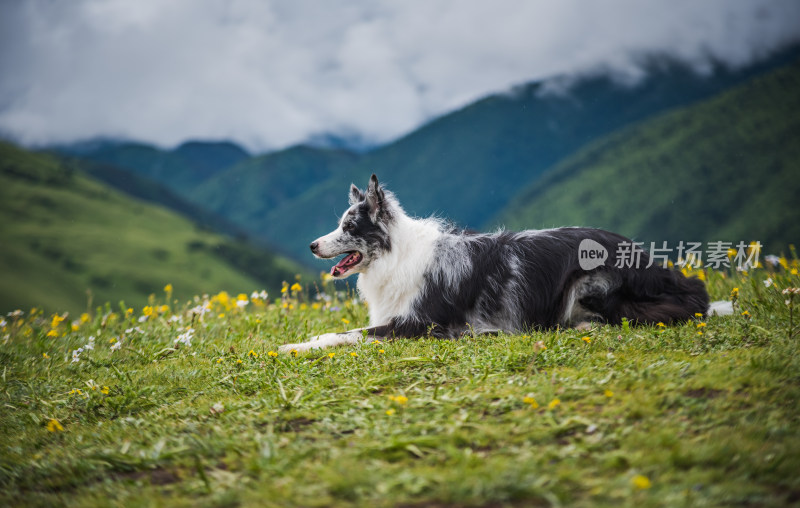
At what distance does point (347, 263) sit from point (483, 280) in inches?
72.6

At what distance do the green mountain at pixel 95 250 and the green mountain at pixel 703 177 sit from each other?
52.7 metres

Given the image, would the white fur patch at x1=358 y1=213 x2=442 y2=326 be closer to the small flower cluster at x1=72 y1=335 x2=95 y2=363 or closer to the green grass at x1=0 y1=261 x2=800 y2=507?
the green grass at x1=0 y1=261 x2=800 y2=507

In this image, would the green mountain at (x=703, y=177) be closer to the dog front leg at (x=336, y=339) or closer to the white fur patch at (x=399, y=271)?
the white fur patch at (x=399, y=271)

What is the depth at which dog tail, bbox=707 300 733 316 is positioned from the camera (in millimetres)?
7032

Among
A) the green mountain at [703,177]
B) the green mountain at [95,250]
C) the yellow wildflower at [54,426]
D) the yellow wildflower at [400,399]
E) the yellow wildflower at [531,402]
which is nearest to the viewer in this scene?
the yellow wildflower at [531,402]

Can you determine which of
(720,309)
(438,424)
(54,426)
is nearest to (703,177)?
(720,309)

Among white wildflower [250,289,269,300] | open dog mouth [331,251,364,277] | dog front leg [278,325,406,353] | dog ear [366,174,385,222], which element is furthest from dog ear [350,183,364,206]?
white wildflower [250,289,269,300]

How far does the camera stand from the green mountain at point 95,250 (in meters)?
97.1

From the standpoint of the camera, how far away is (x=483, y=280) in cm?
755

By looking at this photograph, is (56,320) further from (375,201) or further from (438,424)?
(438,424)

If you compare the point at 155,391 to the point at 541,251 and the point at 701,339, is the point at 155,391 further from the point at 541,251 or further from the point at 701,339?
the point at 701,339

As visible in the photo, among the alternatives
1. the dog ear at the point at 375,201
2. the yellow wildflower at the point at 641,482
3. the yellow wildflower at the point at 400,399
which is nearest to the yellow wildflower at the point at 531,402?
the yellow wildflower at the point at 400,399

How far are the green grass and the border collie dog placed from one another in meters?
0.57

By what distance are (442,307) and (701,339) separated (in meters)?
2.93
